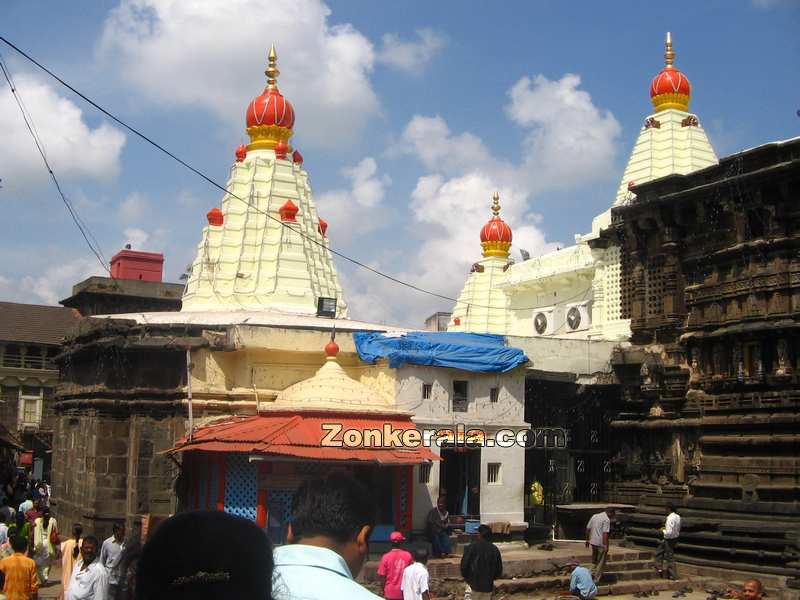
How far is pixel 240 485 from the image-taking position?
18906mm

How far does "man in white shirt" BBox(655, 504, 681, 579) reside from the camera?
62.8 feet

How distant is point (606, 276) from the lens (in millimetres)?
28734

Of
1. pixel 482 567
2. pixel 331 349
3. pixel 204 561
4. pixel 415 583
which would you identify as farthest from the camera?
pixel 331 349

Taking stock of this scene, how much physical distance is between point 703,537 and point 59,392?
57.0ft

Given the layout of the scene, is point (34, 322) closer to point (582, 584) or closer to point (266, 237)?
point (266, 237)

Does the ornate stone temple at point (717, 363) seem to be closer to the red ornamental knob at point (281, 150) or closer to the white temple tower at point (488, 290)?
the red ornamental knob at point (281, 150)

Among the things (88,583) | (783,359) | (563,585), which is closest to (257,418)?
(563,585)

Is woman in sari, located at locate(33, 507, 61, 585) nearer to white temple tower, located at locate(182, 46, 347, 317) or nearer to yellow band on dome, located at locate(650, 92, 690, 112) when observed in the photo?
white temple tower, located at locate(182, 46, 347, 317)

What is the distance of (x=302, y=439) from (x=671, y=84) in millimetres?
20777

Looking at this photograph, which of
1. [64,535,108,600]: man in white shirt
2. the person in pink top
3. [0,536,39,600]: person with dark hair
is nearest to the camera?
[64,535,108,600]: man in white shirt

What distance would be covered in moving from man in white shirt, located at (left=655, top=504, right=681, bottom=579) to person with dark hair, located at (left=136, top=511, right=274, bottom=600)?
1810 centimetres

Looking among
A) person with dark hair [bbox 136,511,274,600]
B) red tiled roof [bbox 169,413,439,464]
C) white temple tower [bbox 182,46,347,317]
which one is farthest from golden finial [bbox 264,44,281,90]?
person with dark hair [bbox 136,511,274,600]

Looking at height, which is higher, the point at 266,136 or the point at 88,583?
the point at 266,136

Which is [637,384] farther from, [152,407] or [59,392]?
[59,392]
